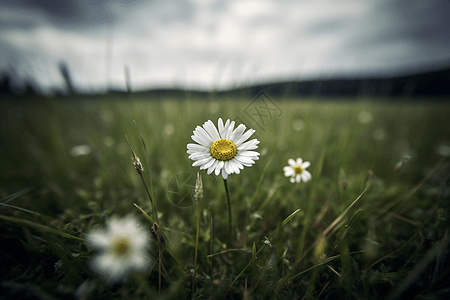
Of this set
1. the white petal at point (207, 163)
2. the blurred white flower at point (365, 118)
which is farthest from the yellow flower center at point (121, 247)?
the blurred white flower at point (365, 118)

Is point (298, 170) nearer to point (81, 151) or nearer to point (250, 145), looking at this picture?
point (250, 145)

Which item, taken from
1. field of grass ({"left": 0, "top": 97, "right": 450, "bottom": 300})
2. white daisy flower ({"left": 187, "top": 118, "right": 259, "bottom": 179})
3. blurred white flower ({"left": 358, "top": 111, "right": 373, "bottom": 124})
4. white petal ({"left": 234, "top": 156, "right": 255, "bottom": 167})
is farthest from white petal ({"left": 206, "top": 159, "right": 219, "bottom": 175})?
blurred white flower ({"left": 358, "top": 111, "right": 373, "bottom": 124})

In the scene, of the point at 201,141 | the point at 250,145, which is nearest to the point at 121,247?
the point at 201,141

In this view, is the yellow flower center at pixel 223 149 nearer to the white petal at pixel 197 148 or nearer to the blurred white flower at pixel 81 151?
the white petal at pixel 197 148

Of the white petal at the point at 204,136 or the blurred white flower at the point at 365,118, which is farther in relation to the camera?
the blurred white flower at the point at 365,118

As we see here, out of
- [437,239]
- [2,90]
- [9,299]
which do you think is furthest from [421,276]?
[2,90]

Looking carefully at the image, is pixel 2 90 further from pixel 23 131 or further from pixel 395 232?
pixel 395 232
